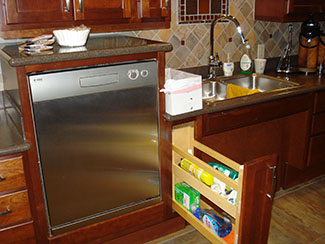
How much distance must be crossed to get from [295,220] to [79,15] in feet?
6.18

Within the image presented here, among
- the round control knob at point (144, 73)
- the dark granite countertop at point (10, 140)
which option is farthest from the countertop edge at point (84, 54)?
the dark granite countertop at point (10, 140)

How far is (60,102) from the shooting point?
5.50 feet

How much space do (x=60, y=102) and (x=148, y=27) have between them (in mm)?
746

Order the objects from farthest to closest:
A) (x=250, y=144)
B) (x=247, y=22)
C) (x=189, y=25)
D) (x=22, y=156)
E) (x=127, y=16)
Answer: (x=247, y=22) < (x=189, y=25) < (x=250, y=144) < (x=127, y=16) < (x=22, y=156)

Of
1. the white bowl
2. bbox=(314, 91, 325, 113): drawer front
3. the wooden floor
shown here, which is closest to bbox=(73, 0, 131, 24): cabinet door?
the white bowl

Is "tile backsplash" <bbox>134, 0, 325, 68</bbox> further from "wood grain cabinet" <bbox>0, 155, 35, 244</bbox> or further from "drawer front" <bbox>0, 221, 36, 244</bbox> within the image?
"drawer front" <bbox>0, 221, 36, 244</bbox>

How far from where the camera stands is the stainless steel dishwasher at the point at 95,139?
1683 millimetres

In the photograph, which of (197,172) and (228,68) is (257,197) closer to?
(197,172)

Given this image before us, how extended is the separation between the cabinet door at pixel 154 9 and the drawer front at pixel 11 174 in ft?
3.40

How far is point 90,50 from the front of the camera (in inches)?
67.2

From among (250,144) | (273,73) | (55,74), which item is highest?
(55,74)

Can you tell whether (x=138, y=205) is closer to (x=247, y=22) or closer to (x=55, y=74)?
(x=55, y=74)

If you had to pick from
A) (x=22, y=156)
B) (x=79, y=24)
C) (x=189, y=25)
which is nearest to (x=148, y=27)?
(x=79, y=24)

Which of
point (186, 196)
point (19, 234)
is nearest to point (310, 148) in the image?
point (186, 196)
